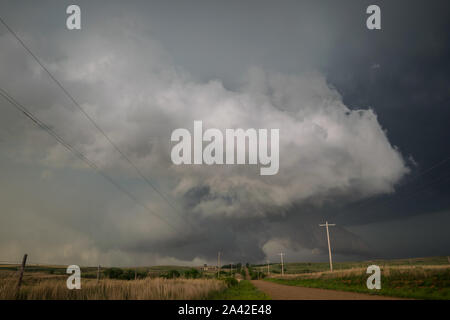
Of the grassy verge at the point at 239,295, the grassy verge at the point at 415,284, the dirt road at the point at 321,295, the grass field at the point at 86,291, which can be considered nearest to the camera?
the grass field at the point at 86,291

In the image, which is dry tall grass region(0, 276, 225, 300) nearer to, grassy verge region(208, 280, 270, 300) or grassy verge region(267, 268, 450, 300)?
grassy verge region(208, 280, 270, 300)

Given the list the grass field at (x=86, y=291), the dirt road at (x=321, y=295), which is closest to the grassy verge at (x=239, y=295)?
the dirt road at (x=321, y=295)

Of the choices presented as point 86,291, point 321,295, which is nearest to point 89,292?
point 86,291

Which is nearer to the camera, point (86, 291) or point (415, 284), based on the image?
point (86, 291)

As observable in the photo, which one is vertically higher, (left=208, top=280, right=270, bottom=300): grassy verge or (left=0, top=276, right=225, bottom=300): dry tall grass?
(left=0, top=276, right=225, bottom=300): dry tall grass

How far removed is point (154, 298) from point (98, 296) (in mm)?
2666

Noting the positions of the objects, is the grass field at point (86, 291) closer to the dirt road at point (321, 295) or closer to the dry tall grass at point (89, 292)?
the dry tall grass at point (89, 292)

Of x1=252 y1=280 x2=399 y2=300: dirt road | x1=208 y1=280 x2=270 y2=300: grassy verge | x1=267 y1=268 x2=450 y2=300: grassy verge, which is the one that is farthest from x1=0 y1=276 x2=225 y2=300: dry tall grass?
x1=267 y1=268 x2=450 y2=300: grassy verge

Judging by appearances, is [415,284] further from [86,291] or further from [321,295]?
[86,291]
